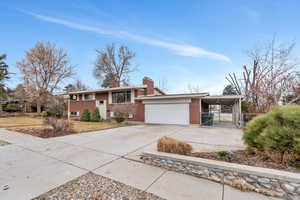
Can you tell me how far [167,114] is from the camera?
1223cm

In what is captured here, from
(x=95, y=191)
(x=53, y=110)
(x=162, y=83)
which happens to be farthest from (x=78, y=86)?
(x=95, y=191)

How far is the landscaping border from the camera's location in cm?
228

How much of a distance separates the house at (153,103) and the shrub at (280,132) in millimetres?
7528

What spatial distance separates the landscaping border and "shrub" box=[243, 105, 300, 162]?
749 millimetres

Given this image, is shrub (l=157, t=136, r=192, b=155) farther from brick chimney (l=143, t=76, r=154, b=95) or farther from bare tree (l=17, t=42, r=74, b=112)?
bare tree (l=17, t=42, r=74, b=112)

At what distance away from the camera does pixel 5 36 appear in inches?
440

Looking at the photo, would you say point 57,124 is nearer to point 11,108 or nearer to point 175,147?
point 175,147

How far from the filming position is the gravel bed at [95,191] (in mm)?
2244

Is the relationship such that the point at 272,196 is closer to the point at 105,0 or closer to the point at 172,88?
the point at 105,0

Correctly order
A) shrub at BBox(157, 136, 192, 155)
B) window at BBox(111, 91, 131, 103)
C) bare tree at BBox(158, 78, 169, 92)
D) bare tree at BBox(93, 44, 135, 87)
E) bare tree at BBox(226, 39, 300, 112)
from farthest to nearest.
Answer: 1. bare tree at BBox(158, 78, 169, 92)
2. bare tree at BBox(93, 44, 135, 87)
3. window at BBox(111, 91, 131, 103)
4. bare tree at BBox(226, 39, 300, 112)
5. shrub at BBox(157, 136, 192, 155)

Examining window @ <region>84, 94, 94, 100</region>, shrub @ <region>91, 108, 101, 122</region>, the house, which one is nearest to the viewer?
the house

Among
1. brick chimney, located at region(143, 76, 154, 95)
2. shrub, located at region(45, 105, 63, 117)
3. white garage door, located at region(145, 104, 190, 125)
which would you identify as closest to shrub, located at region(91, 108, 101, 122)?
white garage door, located at region(145, 104, 190, 125)

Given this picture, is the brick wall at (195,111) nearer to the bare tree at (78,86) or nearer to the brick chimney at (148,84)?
the brick chimney at (148,84)

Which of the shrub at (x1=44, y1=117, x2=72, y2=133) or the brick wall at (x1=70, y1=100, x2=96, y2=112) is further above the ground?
the brick wall at (x1=70, y1=100, x2=96, y2=112)
